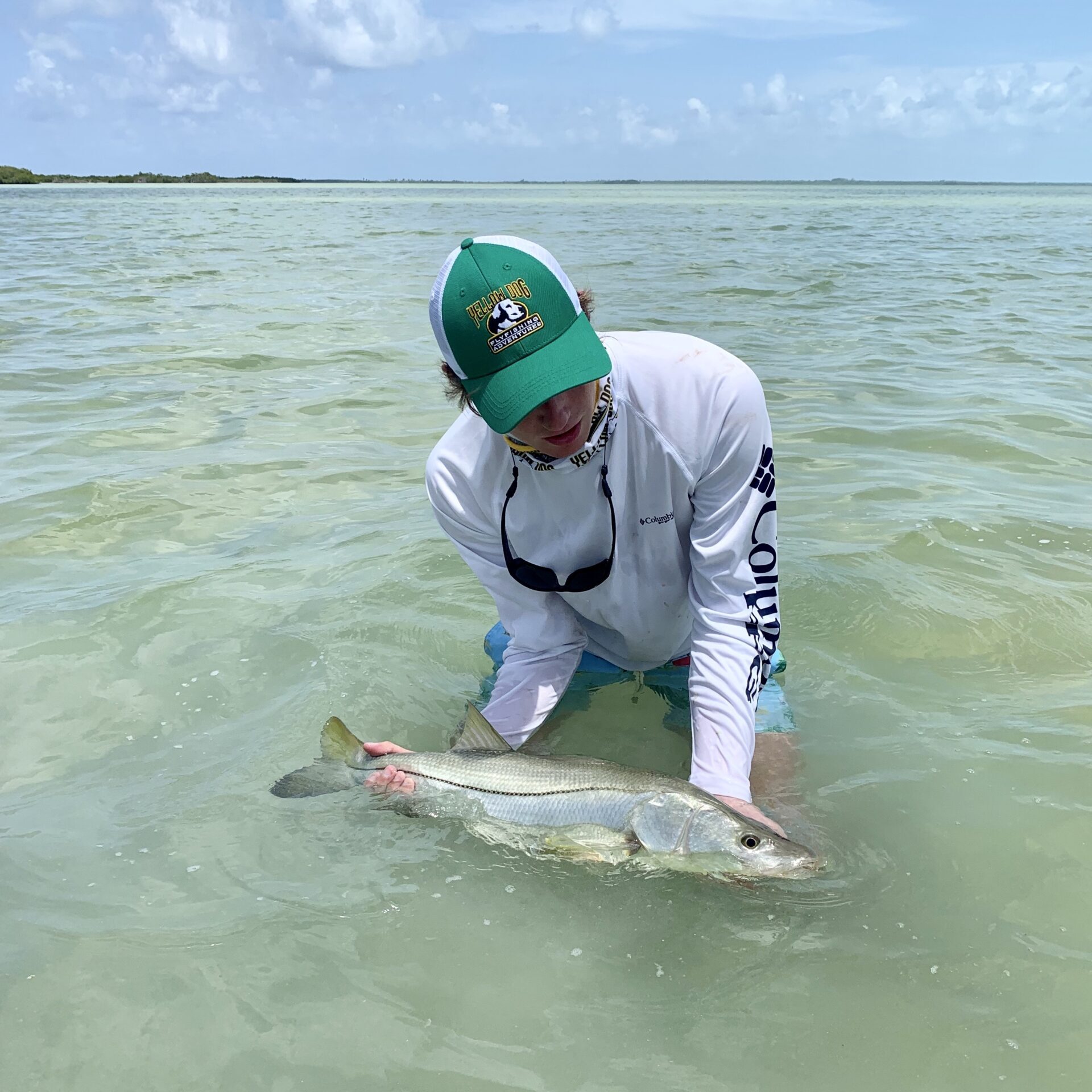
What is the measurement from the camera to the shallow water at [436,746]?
2.56 meters

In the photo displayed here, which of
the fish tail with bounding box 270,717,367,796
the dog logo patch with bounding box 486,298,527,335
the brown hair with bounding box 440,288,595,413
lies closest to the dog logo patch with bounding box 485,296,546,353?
the dog logo patch with bounding box 486,298,527,335

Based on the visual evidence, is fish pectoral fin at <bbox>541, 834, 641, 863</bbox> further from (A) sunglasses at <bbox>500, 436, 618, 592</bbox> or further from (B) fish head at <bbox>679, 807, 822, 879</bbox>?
(A) sunglasses at <bbox>500, 436, 618, 592</bbox>

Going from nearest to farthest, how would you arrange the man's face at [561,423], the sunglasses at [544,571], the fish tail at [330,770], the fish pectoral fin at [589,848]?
the man's face at [561,423] → the fish pectoral fin at [589,848] → the sunglasses at [544,571] → the fish tail at [330,770]

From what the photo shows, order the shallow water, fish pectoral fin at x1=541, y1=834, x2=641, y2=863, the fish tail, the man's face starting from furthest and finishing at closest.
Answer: the fish tail
fish pectoral fin at x1=541, y1=834, x2=641, y2=863
the man's face
the shallow water

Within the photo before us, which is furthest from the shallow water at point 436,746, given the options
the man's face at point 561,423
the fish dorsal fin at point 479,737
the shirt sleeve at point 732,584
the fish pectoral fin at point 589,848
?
the man's face at point 561,423

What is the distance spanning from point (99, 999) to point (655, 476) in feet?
6.98

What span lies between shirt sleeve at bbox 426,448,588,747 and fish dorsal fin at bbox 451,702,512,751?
20cm

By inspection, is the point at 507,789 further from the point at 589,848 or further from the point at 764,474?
the point at 764,474

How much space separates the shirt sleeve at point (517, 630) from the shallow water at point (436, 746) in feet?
1.52

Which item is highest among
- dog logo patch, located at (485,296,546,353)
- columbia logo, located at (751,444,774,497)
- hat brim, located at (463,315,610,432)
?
dog logo patch, located at (485,296,546,353)

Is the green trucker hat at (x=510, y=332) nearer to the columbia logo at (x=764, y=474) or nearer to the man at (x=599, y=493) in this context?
the man at (x=599, y=493)

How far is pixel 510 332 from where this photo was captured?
258 cm

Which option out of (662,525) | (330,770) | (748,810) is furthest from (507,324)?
(330,770)

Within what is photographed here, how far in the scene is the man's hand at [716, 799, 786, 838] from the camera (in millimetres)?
2889
